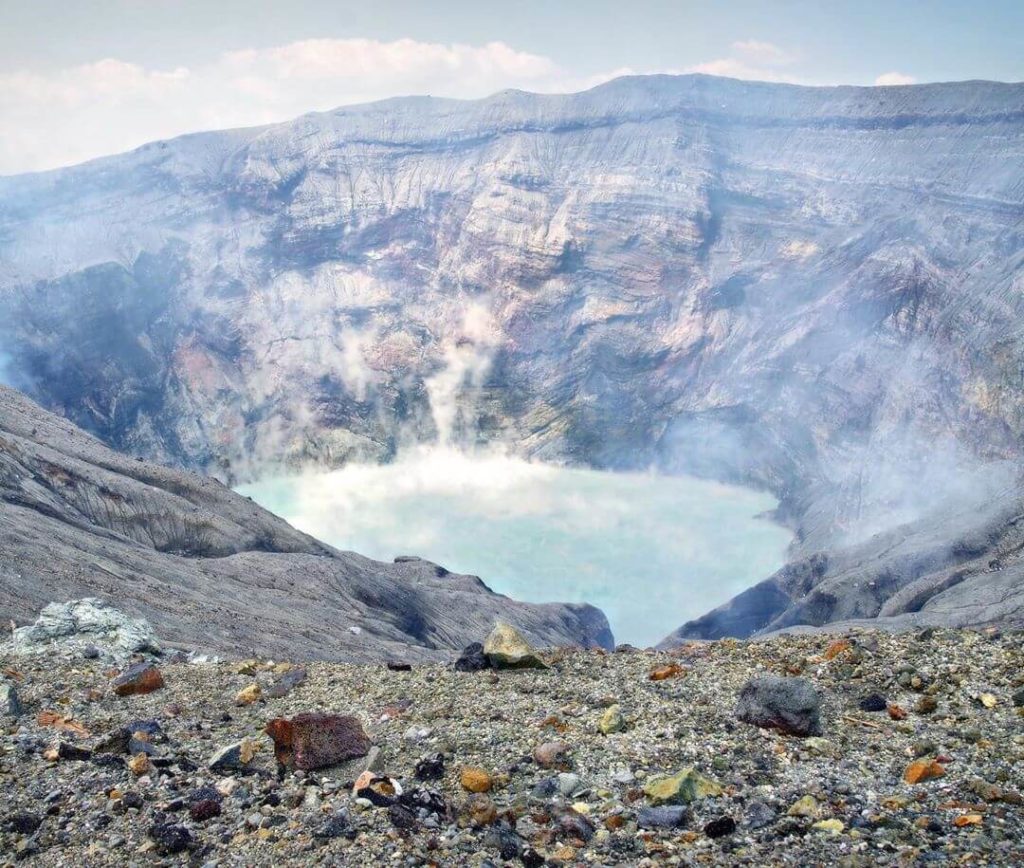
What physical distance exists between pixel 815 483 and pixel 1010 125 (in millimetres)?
40229

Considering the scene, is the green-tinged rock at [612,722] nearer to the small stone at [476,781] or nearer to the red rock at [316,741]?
the small stone at [476,781]

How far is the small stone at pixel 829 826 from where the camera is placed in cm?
906

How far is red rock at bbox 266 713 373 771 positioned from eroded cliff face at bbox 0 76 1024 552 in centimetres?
7685

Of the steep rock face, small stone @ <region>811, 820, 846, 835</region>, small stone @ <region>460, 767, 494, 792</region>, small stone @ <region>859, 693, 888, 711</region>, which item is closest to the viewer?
small stone @ <region>811, 820, 846, 835</region>

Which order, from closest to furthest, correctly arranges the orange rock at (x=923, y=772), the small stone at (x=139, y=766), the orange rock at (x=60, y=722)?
the orange rock at (x=923, y=772) → the small stone at (x=139, y=766) → the orange rock at (x=60, y=722)

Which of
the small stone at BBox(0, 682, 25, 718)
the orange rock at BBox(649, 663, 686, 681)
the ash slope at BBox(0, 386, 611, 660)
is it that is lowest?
the small stone at BBox(0, 682, 25, 718)

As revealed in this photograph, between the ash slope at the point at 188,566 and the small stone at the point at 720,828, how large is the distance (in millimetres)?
18216

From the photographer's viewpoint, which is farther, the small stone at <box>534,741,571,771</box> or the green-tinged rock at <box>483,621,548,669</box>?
the green-tinged rock at <box>483,621,548,669</box>

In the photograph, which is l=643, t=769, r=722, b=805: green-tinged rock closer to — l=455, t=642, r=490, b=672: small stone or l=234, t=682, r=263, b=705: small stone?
l=455, t=642, r=490, b=672: small stone

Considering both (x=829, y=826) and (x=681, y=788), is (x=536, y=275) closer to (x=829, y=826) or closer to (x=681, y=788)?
(x=681, y=788)

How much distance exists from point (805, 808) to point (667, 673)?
180 inches

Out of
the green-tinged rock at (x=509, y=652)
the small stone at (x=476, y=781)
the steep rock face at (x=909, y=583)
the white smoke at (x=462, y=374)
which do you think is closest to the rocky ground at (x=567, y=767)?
the small stone at (x=476, y=781)

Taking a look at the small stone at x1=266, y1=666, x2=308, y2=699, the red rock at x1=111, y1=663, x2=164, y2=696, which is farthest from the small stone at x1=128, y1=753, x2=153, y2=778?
the red rock at x1=111, y1=663, x2=164, y2=696

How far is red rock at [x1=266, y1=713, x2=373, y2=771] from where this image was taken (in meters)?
11.3
